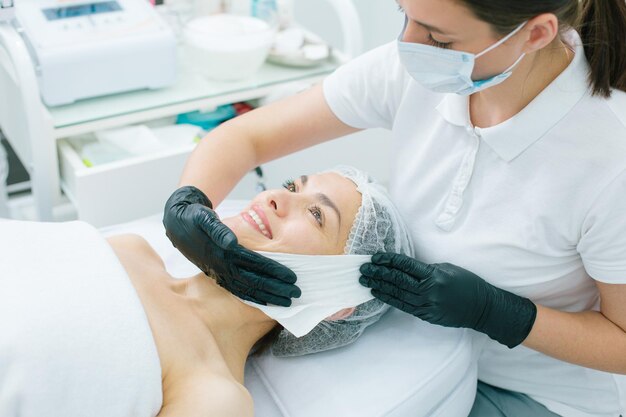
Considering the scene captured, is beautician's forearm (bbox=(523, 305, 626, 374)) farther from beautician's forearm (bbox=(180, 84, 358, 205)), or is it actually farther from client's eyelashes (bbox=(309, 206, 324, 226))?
beautician's forearm (bbox=(180, 84, 358, 205))

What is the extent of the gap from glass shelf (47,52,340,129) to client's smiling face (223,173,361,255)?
1.94 ft

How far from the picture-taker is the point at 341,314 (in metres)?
1.50

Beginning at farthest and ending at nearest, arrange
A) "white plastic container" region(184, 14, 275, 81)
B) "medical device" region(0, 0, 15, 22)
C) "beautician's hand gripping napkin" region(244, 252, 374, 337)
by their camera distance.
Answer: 1. "white plastic container" region(184, 14, 275, 81)
2. "medical device" region(0, 0, 15, 22)
3. "beautician's hand gripping napkin" region(244, 252, 374, 337)

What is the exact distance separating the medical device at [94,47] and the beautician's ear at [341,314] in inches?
34.5

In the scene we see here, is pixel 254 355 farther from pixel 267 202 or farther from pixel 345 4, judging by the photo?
pixel 345 4

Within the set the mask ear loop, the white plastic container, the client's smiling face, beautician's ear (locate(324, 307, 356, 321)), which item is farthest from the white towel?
the white plastic container

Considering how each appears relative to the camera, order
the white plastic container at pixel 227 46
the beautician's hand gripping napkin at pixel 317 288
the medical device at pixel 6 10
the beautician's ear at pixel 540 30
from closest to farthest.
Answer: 1. the beautician's ear at pixel 540 30
2. the beautician's hand gripping napkin at pixel 317 288
3. the medical device at pixel 6 10
4. the white plastic container at pixel 227 46

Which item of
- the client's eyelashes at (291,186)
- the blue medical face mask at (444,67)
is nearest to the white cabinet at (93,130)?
the client's eyelashes at (291,186)

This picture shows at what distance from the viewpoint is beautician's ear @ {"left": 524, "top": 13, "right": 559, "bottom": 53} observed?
3.89 ft

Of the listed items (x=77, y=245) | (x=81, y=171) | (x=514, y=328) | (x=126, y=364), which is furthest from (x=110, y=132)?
(x=514, y=328)

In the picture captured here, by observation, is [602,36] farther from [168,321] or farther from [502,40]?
[168,321]

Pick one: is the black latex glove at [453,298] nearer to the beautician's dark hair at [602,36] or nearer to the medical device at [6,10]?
the beautician's dark hair at [602,36]

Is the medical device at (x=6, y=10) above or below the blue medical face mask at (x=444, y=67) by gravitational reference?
below

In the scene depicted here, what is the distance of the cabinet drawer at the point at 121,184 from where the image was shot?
179 centimetres
